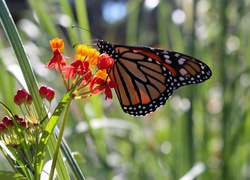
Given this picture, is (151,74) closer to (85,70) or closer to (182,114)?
(182,114)

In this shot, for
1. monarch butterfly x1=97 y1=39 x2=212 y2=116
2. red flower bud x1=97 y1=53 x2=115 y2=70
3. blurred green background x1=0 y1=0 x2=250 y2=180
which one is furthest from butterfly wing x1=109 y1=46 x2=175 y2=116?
red flower bud x1=97 y1=53 x2=115 y2=70

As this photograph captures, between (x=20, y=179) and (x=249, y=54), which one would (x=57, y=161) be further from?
(x=249, y=54)

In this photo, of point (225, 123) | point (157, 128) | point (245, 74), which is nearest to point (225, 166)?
point (225, 123)

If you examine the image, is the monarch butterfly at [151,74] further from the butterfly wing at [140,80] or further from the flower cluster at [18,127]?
the flower cluster at [18,127]

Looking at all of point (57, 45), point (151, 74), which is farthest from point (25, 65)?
point (151, 74)

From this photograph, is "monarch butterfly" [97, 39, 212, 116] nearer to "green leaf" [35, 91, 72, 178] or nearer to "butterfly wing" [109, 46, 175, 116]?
"butterfly wing" [109, 46, 175, 116]

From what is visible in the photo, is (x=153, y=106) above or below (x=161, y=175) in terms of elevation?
above

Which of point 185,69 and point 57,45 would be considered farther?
point 185,69

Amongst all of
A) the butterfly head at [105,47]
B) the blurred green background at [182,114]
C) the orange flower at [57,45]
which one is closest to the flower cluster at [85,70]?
the orange flower at [57,45]
